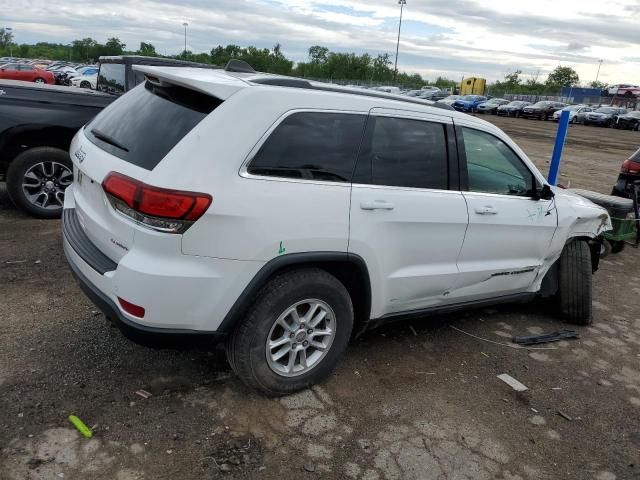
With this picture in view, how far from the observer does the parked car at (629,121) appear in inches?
1563

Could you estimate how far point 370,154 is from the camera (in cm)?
332

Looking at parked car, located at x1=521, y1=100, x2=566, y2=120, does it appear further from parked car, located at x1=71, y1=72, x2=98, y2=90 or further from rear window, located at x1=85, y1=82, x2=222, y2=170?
rear window, located at x1=85, y1=82, x2=222, y2=170

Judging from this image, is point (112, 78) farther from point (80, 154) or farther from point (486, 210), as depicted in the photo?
point (486, 210)

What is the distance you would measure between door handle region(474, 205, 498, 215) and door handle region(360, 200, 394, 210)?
827 millimetres

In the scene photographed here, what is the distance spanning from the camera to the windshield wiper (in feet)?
10.1

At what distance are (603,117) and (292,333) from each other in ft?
146

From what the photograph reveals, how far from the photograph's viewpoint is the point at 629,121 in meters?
40.1

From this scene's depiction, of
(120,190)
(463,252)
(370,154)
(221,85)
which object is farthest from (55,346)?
(463,252)

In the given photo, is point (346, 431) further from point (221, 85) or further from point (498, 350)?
point (221, 85)

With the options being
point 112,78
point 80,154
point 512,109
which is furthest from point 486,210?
point 512,109

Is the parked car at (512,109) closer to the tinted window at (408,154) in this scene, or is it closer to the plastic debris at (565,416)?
the tinted window at (408,154)

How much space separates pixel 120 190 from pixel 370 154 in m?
1.43

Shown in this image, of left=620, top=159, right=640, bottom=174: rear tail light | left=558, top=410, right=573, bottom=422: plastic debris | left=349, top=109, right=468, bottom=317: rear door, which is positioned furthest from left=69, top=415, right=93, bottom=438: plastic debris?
left=620, top=159, right=640, bottom=174: rear tail light

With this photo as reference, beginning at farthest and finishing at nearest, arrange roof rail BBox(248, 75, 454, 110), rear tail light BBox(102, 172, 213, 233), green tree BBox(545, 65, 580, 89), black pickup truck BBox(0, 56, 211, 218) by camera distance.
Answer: green tree BBox(545, 65, 580, 89) < black pickup truck BBox(0, 56, 211, 218) < roof rail BBox(248, 75, 454, 110) < rear tail light BBox(102, 172, 213, 233)
